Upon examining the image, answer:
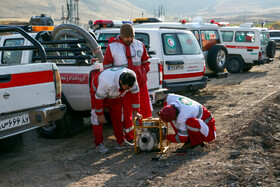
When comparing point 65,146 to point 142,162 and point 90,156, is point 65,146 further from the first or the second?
point 142,162

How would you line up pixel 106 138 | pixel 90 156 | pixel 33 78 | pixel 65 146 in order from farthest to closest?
1. pixel 106 138
2. pixel 65 146
3. pixel 90 156
4. pixel 33 78

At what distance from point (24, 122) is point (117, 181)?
1.32 meters

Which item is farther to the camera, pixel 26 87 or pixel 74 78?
pixel 74 78

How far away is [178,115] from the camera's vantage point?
5.04 m

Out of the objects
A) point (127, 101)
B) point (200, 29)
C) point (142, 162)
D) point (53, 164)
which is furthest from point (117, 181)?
point (200, 29)

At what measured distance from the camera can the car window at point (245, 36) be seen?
15.9 m

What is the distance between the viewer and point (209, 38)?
11703mm

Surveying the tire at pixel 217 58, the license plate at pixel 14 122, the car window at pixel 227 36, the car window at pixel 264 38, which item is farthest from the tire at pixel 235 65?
the license plate at pixel 14 122

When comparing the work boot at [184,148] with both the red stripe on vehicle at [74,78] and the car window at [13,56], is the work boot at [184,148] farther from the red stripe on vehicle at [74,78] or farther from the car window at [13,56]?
the car window at [13,56]

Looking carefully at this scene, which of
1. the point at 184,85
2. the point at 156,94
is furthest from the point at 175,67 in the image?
the point at 156,94

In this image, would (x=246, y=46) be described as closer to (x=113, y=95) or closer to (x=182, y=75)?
(x=182, y=75)

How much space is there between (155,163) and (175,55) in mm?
4458

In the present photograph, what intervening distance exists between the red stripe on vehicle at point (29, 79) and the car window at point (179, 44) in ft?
14.3

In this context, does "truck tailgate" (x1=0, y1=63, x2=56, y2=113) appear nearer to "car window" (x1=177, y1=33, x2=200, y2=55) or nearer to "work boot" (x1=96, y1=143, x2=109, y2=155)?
"work boot" (x1=96, y1=143, x2=109, y2=155)
